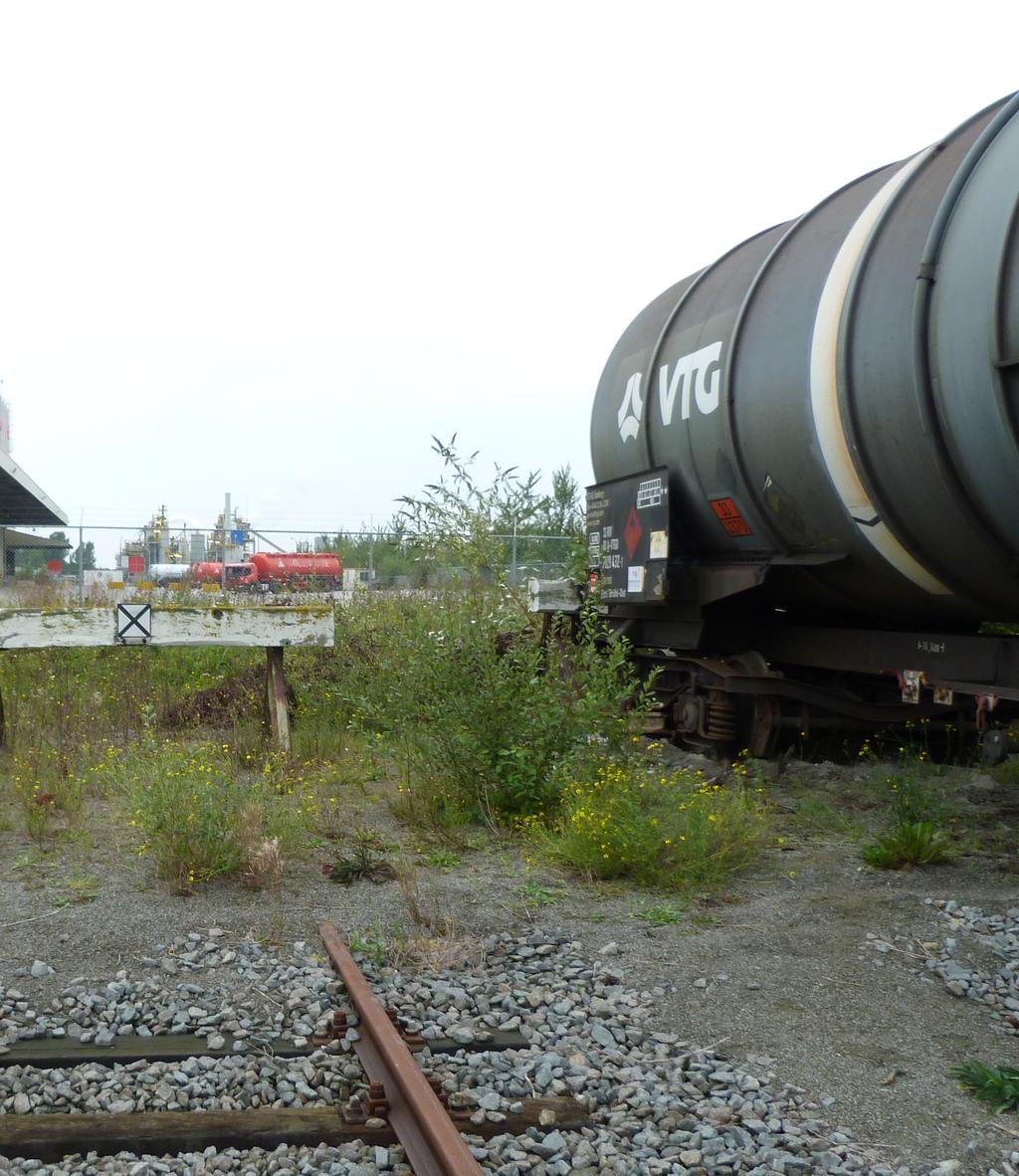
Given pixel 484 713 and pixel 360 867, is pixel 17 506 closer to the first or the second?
pixel 484 713

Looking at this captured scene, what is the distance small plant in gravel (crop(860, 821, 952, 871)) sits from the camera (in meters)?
6.16

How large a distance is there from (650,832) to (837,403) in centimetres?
255

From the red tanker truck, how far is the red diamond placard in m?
5.66

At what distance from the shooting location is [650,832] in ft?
19.4

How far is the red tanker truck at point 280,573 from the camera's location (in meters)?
14.9

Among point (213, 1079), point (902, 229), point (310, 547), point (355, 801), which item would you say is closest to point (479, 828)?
point (355, 801)

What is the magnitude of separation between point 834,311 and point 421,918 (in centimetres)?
394

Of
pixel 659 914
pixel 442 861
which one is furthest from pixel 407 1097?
pixel 442 861

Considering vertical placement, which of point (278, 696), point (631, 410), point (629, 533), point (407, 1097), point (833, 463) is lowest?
point (407, 1097)

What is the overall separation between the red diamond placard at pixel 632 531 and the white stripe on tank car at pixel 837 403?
2.18 m

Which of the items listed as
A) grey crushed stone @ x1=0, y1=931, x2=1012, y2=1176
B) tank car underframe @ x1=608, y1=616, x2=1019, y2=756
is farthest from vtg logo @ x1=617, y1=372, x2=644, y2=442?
grey crushed stone @ x1=0, y1=931, x2=1012, y2=1176

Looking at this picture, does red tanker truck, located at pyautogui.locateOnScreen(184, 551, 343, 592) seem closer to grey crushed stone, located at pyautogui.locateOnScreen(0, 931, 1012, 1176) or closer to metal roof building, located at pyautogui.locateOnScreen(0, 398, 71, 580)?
metal roof building, located at pyautogui.locateOnScreen(0, 398, 71, 580)

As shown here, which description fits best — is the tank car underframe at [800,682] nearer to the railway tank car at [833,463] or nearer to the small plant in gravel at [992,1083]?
the railway tank car at [833,463]

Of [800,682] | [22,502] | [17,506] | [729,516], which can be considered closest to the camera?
[729,516]
